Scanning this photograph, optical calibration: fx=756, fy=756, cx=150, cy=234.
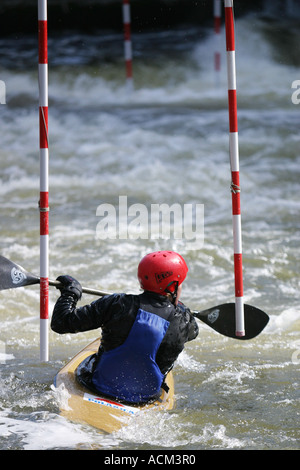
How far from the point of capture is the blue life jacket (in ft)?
10.5

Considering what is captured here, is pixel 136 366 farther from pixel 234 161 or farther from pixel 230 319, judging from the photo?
pixel 234 161

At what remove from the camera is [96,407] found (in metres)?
3.30

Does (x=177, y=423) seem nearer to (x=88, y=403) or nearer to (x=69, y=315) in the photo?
(x=88, y=403)

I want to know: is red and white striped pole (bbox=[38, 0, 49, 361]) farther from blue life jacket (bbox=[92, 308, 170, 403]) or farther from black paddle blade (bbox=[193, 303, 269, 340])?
black paddle blade (bbox=[193, 303, 269, 340])

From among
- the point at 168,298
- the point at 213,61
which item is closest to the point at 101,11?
the point at 213,61

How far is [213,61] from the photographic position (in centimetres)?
1366

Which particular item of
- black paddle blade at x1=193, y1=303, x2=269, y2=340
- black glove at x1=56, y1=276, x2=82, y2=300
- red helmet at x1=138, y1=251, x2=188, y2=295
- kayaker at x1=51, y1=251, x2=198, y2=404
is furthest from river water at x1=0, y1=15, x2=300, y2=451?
red helmet at x1=138, y1=251, x2=188, y2=295

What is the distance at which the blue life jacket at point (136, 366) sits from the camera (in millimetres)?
Result: 3213

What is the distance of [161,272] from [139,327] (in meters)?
0.25

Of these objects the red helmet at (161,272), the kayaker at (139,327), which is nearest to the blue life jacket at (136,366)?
the kayaker at (139,327)

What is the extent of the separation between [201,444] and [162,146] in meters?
7.63

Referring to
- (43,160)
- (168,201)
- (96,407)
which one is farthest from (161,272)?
(168,201)

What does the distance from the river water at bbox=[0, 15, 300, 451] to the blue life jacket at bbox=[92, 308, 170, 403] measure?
13 centimetres

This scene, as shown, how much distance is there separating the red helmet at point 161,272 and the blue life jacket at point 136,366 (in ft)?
0.42
